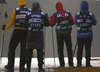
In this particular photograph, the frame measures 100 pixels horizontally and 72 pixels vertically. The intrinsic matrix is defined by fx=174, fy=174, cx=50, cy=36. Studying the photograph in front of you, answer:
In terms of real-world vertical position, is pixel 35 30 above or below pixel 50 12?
below

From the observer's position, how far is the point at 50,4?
652 centimetres

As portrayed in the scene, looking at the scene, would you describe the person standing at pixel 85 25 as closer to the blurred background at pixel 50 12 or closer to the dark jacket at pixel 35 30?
the dark jacket at pixel 35 30

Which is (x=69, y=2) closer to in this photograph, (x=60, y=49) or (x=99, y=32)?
(x=99, y=32)

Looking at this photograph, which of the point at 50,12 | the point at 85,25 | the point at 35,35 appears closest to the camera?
the point at 35,35

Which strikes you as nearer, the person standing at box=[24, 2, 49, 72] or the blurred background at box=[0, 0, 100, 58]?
the person standing at box=[24, 2, 49, 72]

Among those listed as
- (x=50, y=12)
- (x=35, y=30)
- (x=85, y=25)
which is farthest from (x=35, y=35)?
(x=50, y=12)


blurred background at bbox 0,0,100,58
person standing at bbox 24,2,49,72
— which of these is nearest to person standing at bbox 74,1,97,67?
person standing at bbox 24,2,49,72

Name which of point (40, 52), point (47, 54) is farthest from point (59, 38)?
point (47, 54)

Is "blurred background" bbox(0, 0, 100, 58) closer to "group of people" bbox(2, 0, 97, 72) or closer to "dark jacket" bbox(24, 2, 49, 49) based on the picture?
"group of people" bbox(2, 0, 97, 72)

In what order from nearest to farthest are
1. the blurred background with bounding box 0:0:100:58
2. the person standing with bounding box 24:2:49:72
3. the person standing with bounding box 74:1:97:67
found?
the person standing with bounding box 24:2:49:72 → the person standing with bounding box 74:1:97:67 → the blurred background with bounding box 0:0:100:58

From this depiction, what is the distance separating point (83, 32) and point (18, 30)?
56.1 inches

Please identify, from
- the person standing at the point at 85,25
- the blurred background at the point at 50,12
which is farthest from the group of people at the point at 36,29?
the blurred background at the point at 50,12

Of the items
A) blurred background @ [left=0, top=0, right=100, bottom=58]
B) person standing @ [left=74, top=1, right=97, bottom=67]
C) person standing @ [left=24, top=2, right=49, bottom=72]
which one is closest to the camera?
person standing @ [left=24, top=2, right=49, bottom=72]

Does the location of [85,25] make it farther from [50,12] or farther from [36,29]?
[50,12]
